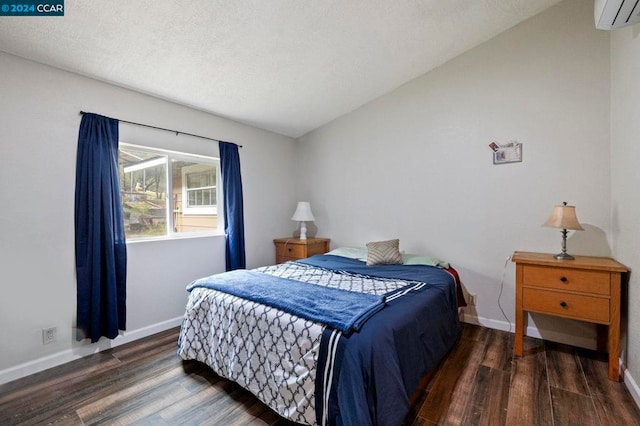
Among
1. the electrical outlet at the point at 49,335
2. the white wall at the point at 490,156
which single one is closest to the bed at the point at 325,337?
the white wall at the point at 490,156

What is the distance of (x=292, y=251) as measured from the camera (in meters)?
3.71

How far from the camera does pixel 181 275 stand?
9.61 ft

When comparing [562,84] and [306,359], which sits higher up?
[562,84]

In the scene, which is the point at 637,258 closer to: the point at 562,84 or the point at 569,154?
the point at 569,154

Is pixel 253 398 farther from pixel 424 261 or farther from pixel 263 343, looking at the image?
pixel 424 261

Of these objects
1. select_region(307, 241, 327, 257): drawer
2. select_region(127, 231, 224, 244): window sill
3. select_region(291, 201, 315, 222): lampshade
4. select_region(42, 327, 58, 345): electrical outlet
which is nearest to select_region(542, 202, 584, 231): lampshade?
select_region(307, 241, 327, 257): drawer

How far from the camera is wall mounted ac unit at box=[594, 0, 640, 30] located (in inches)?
60.6

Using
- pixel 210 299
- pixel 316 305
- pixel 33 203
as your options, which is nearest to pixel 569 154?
pixel 316 305

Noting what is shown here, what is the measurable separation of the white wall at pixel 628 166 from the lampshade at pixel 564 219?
255mm

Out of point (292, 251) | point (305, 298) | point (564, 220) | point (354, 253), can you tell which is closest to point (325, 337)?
point (305, 298)

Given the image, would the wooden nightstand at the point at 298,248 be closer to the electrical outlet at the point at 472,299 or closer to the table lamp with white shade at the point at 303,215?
the table lamp with white shade at the point at 303,215

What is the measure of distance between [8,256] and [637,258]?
4.12m

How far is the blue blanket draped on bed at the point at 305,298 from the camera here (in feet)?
4.82

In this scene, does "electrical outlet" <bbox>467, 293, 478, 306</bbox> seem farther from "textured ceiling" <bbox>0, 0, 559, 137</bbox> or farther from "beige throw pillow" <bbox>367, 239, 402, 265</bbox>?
"textured ceiling" <bbox>0, 0, 559, 137</bbox>
